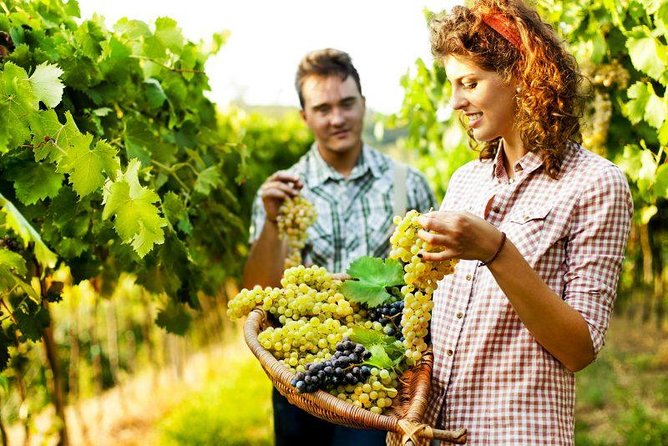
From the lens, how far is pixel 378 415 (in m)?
1.64

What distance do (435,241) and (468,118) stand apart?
568 millimetres

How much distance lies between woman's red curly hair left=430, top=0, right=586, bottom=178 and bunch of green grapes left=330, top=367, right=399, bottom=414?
25.9 inches

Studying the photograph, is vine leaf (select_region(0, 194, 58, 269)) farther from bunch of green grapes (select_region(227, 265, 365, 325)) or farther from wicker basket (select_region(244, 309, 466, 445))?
bunch of green grapes (select_region(227, 265, 365, 325))

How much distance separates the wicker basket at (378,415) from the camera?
5.13 feet

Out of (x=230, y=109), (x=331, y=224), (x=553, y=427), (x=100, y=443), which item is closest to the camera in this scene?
(x=553, y=427)

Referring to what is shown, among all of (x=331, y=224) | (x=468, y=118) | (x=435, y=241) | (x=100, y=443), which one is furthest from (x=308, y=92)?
(x=100, y=443)

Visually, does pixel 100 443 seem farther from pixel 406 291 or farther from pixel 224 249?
pixel 406 291

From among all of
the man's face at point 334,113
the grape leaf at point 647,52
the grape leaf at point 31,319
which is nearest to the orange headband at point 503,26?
the grape leaf at point 647,52

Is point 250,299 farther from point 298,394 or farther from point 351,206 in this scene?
point 351,206

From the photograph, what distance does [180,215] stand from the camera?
243 centimetres

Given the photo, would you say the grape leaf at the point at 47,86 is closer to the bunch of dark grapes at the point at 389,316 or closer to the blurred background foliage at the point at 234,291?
the blurred background foliage at the point at 234,291

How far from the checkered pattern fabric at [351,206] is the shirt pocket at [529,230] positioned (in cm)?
119

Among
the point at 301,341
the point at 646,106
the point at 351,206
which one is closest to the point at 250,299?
the point at 301,341

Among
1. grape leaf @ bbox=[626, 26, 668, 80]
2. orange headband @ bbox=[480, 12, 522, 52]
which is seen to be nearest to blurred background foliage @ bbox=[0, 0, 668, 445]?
Result: grape leaf @ bbox=[626, 26, 668, 80]
